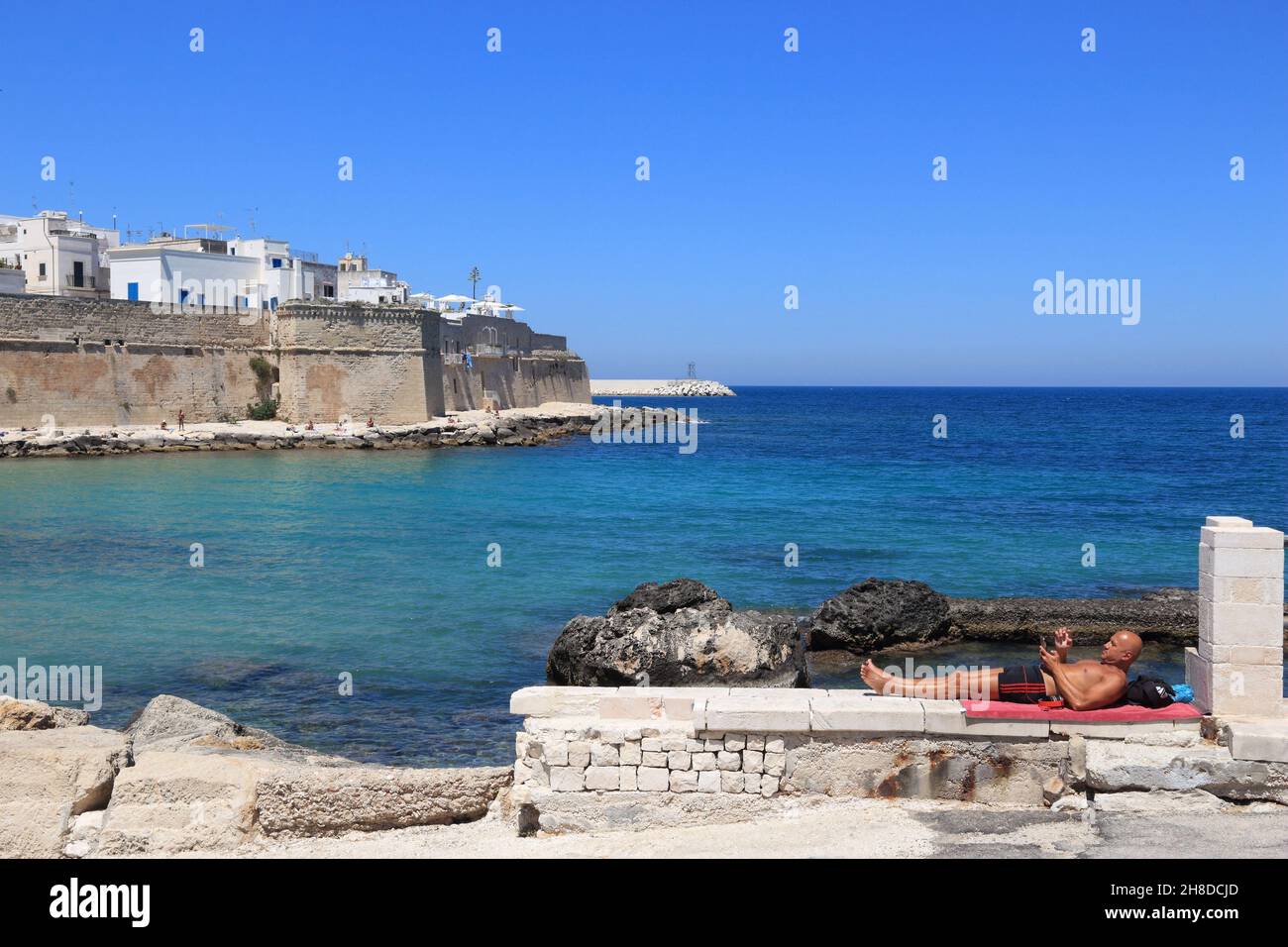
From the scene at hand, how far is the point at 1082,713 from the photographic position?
550cm

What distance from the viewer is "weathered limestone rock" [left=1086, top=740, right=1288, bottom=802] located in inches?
207

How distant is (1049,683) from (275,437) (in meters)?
35.5

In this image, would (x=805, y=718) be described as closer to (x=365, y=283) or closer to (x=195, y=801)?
(x=195, y=801)

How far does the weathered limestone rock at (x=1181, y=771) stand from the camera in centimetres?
525

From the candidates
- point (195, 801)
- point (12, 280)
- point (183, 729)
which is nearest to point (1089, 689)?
point (195, 801)

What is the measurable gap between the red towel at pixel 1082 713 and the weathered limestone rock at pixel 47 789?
4.23 metres

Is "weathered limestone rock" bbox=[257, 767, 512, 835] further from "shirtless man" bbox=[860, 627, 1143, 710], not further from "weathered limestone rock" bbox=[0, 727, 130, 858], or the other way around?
"shirtless man" bbox=[860, 627, 1143, 710]

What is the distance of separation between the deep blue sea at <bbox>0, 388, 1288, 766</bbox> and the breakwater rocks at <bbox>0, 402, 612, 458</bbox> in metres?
1.31

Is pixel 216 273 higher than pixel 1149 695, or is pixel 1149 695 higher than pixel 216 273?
pixel 216 273

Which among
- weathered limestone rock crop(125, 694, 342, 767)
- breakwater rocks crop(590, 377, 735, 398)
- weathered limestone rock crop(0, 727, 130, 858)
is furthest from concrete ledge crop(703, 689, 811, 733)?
breakwater rocks crop(590, 377, 735, 398)

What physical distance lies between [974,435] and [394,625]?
46.3m

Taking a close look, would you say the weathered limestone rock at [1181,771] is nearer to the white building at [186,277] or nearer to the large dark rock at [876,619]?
the large dark rock at [876,619]
